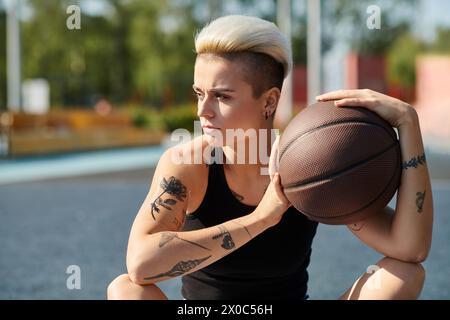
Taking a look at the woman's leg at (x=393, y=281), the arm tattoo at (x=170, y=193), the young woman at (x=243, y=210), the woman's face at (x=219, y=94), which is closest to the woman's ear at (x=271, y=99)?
the young woman at (x=243, y=210)

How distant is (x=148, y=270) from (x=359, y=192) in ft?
2.81

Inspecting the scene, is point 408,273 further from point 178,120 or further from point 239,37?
point 178,120

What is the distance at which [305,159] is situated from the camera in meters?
2.63

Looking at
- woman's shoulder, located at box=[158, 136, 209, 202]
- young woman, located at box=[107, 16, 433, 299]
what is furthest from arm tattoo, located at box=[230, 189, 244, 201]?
woman's shoulder, located at box=[158, 136, 209, 202]

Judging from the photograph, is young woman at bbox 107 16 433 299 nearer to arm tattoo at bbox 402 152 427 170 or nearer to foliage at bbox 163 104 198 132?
arm tattoo at bbox 402 152 427 170

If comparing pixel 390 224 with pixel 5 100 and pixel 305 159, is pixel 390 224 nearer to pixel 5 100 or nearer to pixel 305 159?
pixel 305 159

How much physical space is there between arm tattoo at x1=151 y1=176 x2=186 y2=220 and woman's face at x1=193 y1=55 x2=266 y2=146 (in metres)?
0.24

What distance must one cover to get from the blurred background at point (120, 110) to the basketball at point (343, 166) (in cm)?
115

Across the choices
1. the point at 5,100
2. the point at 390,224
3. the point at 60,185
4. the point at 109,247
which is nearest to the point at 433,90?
the point at 5,100

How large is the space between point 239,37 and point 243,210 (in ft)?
2.31

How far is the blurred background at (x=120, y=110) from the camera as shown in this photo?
19.3ft

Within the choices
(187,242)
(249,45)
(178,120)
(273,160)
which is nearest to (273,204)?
(273,160)

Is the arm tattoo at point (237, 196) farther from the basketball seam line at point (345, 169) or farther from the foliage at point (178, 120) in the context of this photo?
the foliage at point (178, 120)
